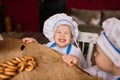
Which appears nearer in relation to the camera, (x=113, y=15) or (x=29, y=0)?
(x=113, y=15)

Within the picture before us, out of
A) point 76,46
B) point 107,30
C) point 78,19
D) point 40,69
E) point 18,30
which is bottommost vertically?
point 18,30

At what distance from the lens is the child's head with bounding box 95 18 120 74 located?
0.86 meters

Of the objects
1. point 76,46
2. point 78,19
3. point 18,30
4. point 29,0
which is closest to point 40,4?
point 29,0

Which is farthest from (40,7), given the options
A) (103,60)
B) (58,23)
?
(103,60)

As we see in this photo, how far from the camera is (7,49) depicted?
1.02 meters

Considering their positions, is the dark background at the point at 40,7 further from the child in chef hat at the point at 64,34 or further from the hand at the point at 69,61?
the hand at the point at 69,61

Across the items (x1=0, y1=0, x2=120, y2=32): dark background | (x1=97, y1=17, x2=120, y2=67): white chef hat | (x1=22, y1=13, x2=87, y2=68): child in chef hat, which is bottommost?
(x1=0, y1=0, x2=120, y2=32): dark background

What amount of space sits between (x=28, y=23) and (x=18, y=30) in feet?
0.83

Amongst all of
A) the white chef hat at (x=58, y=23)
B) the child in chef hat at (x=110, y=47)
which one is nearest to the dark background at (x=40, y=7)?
the white chef hat at (x=58, y=23)

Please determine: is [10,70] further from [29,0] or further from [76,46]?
[29,0]

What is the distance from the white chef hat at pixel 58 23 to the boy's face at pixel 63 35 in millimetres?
30

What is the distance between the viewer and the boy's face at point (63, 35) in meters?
1.38

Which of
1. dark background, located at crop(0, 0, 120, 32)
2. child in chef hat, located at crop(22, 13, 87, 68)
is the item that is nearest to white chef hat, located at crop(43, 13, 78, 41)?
child in chef hat, located at crop(22, 13, 87, 68)

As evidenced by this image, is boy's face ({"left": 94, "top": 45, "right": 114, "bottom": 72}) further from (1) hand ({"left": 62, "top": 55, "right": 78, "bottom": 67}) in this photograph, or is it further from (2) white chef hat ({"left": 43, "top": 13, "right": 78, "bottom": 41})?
(2) white chef hat ({"left": 43, "top": 13, "right": 78, "bottom": 41})
